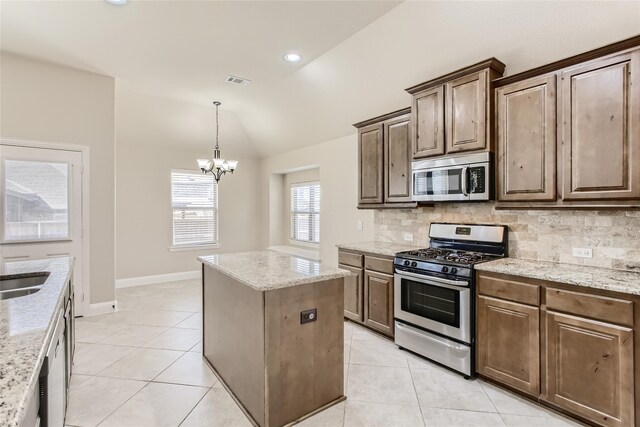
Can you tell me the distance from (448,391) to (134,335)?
330cm

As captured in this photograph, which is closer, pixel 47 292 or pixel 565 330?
pixel 47 292

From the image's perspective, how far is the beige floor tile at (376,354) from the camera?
2988mm

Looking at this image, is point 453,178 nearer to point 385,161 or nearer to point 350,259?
point 385,161

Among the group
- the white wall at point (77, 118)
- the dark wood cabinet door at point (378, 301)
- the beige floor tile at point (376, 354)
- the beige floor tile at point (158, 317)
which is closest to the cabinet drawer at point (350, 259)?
the dark wood cabinet door at point (378, 301)

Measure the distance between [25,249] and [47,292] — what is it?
2913 millimetres

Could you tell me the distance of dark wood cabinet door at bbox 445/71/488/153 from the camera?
9.13 feet

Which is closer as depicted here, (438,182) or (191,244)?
(438,182)

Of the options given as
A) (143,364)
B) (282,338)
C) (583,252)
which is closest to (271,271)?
(282,338)

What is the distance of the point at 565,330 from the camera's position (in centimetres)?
214

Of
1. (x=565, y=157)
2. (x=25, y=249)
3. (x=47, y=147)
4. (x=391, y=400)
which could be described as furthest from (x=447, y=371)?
(x=47, y=147)

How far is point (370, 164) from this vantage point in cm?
406

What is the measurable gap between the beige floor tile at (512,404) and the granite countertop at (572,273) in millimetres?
943

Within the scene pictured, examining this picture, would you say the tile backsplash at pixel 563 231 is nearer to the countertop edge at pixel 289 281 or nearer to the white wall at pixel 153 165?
the countertop edge at pixel 289 281

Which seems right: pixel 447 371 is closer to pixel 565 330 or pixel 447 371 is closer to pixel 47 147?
pixel 565 330
